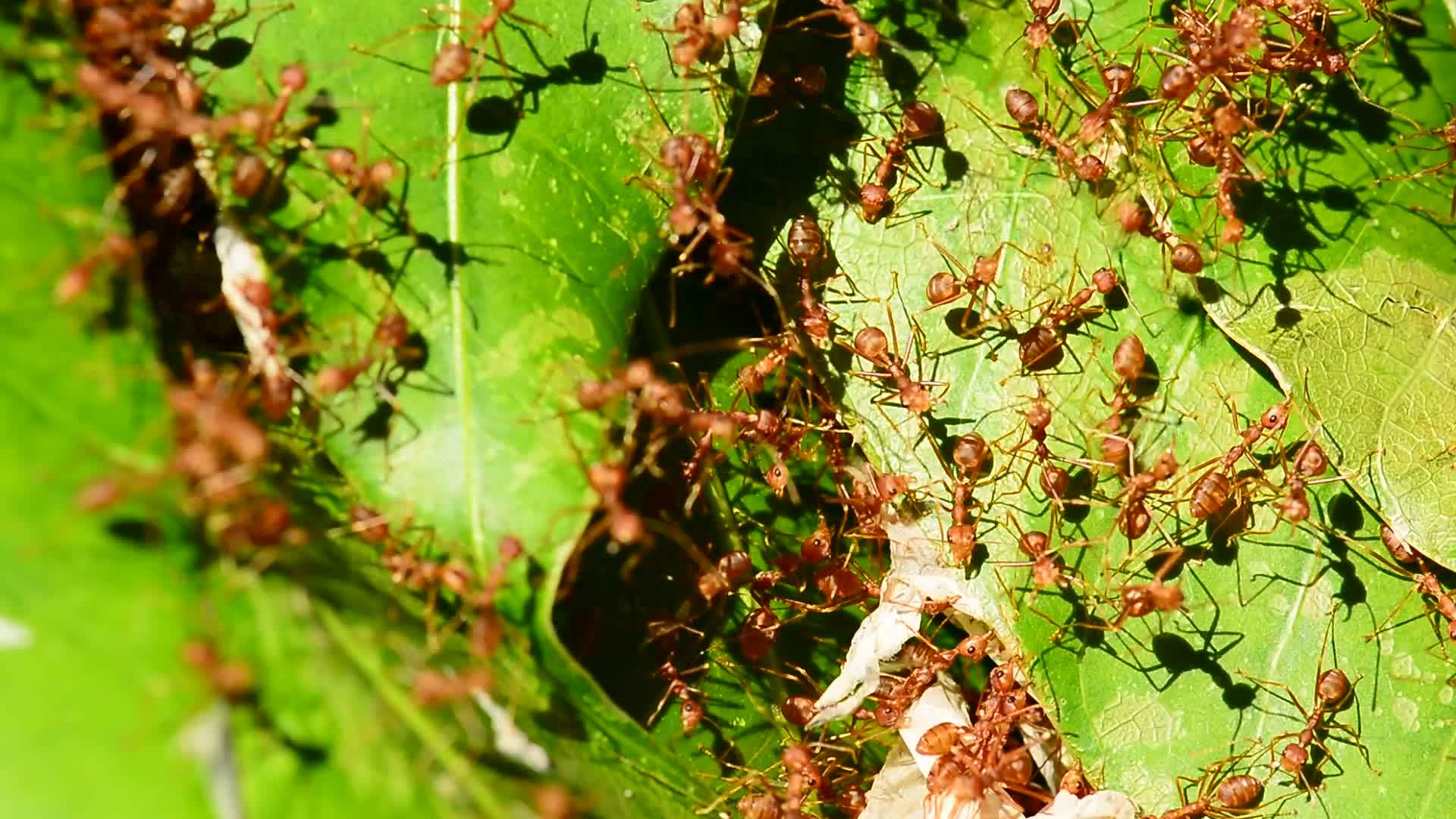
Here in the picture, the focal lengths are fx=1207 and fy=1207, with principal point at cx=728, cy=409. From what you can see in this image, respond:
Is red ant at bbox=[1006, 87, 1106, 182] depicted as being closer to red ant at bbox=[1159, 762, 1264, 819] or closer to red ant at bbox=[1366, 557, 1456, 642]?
red ant at bbox=[1366, 557, 1456, 642]

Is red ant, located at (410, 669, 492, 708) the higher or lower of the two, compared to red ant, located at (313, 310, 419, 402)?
lower

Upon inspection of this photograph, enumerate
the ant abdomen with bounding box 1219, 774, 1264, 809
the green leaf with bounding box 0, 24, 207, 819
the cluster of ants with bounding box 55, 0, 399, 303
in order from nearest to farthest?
1. the green leaf with bounding box 0, 24, 207, 819
2. the cluster of ants with bounding box 55, 0, 399, 303
3. the ant abdomen with bounding box 1219, 774, 1264, 809

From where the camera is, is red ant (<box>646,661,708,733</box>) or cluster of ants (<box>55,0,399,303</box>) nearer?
cluster of ants (<box>55,0,399,303</box>)

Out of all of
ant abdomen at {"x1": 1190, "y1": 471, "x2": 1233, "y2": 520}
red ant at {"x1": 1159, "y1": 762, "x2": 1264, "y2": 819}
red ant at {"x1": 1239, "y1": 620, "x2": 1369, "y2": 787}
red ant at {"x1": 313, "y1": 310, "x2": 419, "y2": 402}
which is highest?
red ant at {"x1": 313, "y1": 310, "x2": 419, "y2": 402}

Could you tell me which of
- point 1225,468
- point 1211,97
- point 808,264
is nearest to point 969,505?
point 1225,468

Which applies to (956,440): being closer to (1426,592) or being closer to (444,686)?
(1426,592)

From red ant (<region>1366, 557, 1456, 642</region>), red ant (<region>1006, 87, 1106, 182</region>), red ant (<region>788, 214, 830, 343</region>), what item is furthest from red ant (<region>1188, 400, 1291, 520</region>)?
red ant (<region>788, 214, 830, 343</region>)

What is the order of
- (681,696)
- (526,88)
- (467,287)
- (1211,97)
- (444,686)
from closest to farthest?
(444,686) < (467,287) < (526,88) < (681,696) < (1211,97)
